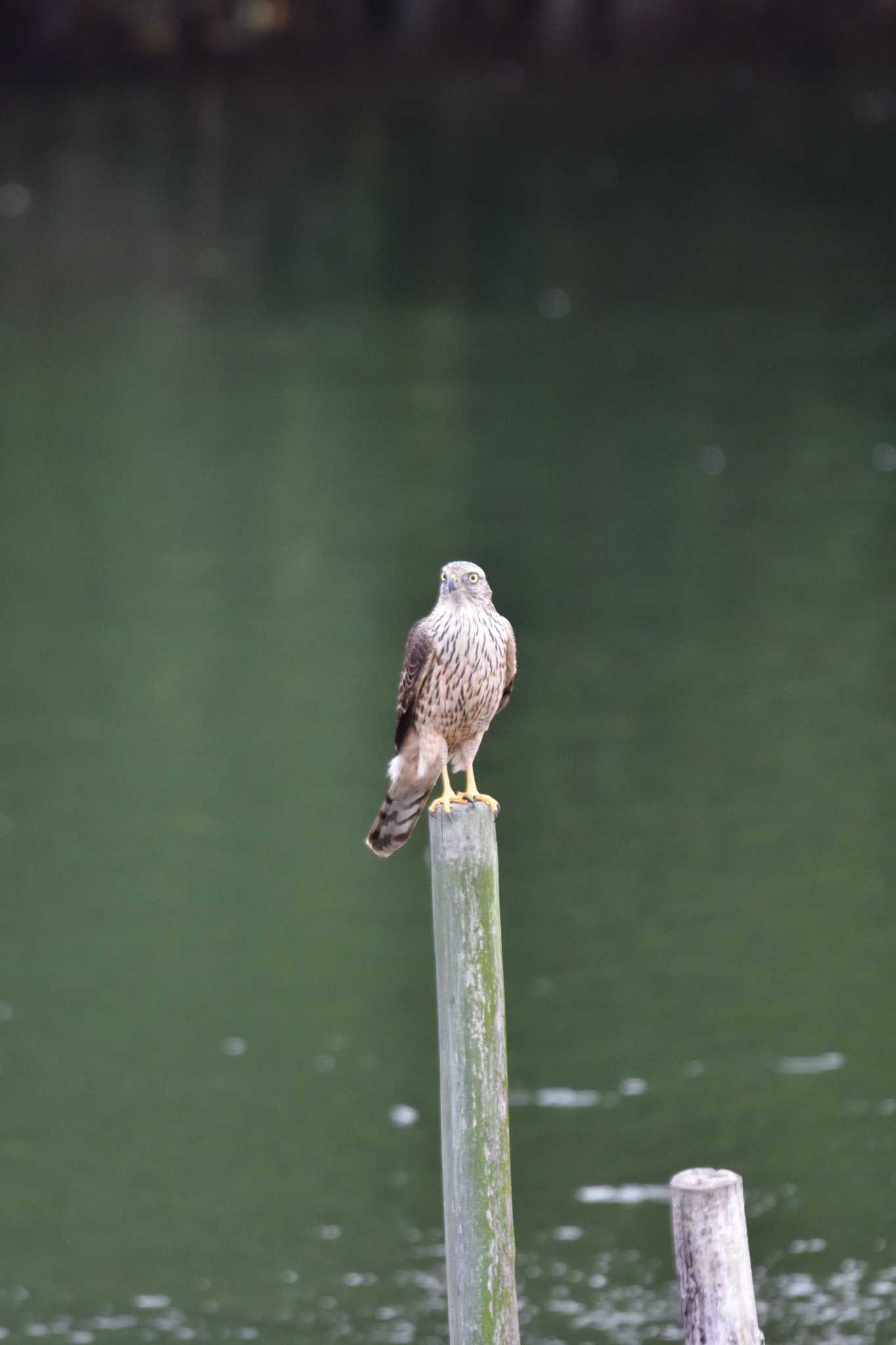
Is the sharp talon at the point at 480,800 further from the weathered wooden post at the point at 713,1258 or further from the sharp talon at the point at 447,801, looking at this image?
the weathered wooden post at the point at 713,1258

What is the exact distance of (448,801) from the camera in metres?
6.25

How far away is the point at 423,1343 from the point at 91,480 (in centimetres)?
1452

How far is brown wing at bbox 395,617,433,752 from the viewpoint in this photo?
675cm

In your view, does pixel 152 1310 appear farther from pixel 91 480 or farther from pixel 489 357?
pixel 489 357

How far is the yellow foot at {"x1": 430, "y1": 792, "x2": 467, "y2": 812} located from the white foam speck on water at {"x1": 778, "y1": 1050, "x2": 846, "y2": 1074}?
5.11 metres

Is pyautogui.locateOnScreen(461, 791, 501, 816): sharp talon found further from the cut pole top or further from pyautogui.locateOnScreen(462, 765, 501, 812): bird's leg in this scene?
the cut pole top

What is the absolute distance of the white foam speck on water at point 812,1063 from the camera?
11.1 meters

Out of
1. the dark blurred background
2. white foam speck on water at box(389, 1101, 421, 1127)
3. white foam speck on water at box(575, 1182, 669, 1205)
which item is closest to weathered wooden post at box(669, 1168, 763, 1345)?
white foam speck on water at box(575, 1182, 669, 1205)

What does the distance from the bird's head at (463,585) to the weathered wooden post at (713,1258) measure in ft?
5.54

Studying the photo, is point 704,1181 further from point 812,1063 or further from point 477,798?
point 812,1063

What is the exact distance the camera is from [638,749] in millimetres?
15242

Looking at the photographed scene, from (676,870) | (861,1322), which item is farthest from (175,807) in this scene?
(861,1322)

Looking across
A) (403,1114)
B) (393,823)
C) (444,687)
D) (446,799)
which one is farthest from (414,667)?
(403,1114)

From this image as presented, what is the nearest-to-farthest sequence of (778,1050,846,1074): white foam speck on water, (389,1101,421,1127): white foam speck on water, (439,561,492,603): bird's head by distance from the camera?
(439,561,492,603): bird's head < (389,1101,421,1127): white foam speck on water < (778,1050,846,1074): white foam speck on water
